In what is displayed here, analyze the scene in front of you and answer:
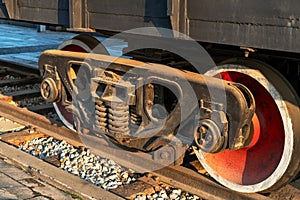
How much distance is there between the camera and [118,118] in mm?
4504

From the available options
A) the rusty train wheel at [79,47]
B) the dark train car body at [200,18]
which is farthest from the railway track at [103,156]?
the dark train car body at [200,18]

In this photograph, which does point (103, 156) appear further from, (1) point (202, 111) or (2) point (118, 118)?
(1) point (202, 111)

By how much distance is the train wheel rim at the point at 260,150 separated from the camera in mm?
3785

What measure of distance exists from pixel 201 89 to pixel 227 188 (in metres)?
0.89

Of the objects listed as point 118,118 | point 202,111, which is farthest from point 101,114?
point 202,111

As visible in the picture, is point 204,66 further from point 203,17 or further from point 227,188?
point 227,188

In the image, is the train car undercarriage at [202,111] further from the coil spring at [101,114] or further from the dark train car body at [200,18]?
the dark train car body at [200,18]

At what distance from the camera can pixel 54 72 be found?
5.21 m

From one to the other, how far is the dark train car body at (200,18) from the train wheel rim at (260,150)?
56 centimetres

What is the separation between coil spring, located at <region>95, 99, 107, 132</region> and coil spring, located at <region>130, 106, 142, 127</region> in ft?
0.81

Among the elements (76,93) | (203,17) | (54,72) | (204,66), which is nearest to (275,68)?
(204,66)

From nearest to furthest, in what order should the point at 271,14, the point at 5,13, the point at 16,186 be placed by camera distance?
the point at 271,14
the point at 16,186
the point at 5,13

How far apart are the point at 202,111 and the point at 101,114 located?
114 cm

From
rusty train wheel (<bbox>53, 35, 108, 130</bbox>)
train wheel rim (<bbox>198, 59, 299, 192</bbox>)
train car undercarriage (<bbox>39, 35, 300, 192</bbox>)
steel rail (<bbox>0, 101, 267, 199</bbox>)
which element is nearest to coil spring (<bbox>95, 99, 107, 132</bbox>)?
train car undercarriage (<bbox>39, 35, 300, 192</bbox>)
